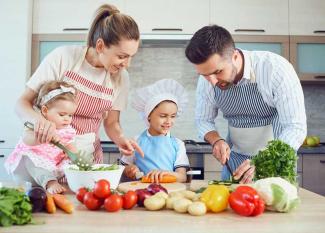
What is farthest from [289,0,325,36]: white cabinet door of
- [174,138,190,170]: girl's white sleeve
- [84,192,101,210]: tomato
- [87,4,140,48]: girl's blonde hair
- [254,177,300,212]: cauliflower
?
[84,192,101,210]: tomato

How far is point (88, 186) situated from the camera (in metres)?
1.16

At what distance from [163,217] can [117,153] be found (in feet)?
5.84

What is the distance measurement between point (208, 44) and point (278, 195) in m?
0.61

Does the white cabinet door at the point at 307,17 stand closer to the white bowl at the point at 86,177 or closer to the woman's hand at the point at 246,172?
the woman's hand at the point at 246,172

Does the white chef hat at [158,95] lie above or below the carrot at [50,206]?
above

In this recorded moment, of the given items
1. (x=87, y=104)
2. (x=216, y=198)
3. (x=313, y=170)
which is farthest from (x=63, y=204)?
(x=313, y=170)

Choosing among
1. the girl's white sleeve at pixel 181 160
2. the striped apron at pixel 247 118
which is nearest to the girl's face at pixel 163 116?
the girl's white sleeve at pixel 181 160

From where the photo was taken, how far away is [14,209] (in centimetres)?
88

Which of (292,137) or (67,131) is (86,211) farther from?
(292,137)

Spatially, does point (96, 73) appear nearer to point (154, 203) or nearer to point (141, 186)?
point (141, 186)

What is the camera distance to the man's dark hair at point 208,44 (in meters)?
1.40

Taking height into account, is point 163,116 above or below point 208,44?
below

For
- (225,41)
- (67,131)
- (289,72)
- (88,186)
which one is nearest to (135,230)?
(88,186)

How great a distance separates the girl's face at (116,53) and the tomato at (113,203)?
61 centimetres
